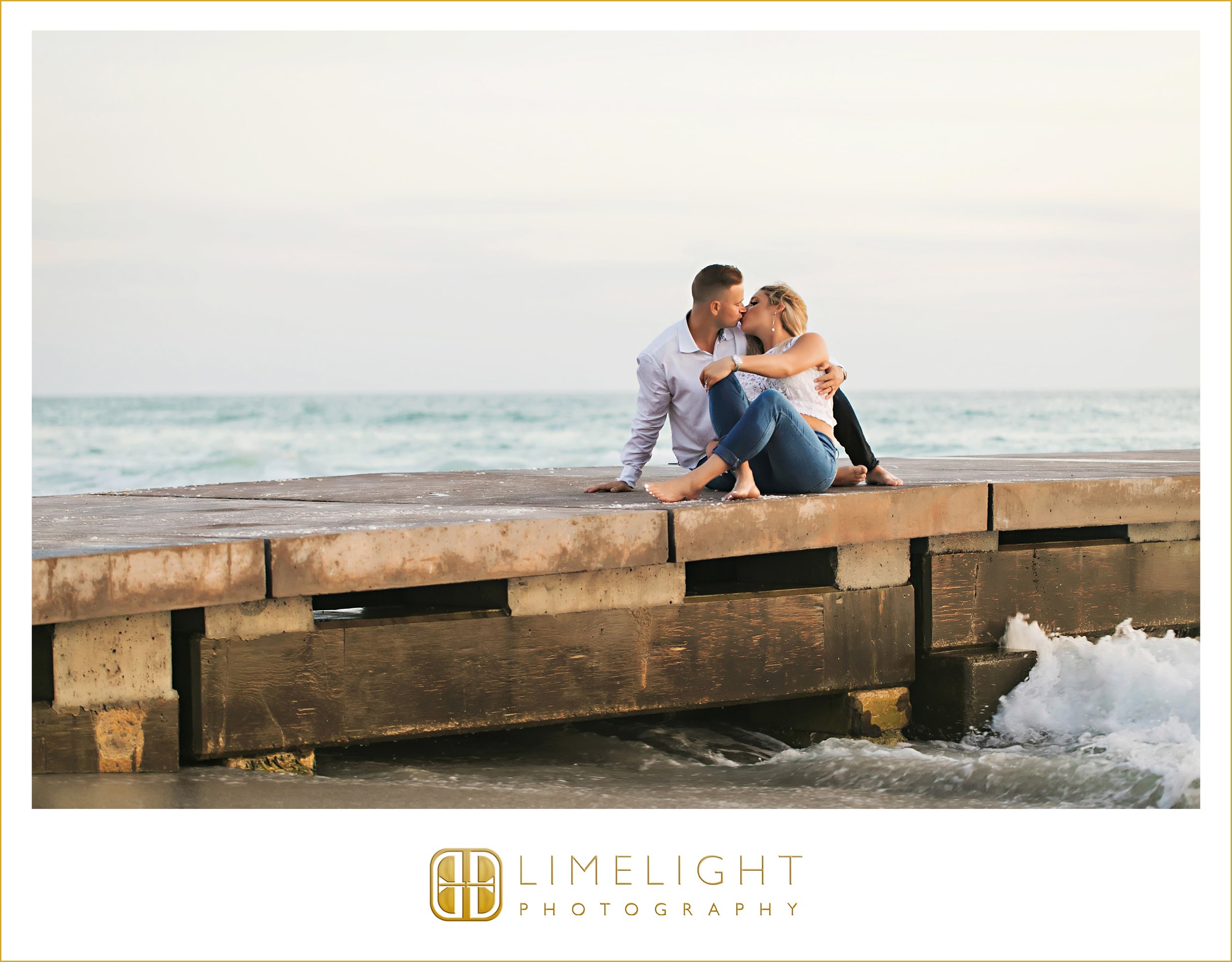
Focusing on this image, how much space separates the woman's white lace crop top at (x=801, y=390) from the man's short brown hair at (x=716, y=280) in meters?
0.38

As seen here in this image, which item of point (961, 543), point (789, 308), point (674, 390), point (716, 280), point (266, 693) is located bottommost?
point (266, 693)

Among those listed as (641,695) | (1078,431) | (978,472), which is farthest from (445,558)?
(1078,431)

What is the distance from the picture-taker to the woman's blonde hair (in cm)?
608

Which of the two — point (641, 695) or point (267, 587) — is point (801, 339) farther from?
point (267, 587)

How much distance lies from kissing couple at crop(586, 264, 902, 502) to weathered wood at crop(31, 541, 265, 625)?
1922mm

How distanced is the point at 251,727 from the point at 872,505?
2.88 metres

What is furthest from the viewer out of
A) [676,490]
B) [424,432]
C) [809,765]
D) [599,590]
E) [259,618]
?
[424,432]

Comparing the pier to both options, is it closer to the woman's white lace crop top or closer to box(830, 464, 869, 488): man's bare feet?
A: box(830, 464, 869, 488): man's bare feet

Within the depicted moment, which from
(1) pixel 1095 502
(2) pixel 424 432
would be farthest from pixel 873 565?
(2) pixel 424 432

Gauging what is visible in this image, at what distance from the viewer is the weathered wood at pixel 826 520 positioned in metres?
5.20

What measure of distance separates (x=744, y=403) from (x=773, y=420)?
215 millimetres

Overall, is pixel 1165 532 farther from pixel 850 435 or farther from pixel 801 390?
pixel 801 390

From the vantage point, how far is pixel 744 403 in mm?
5711

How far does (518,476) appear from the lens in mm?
7492
